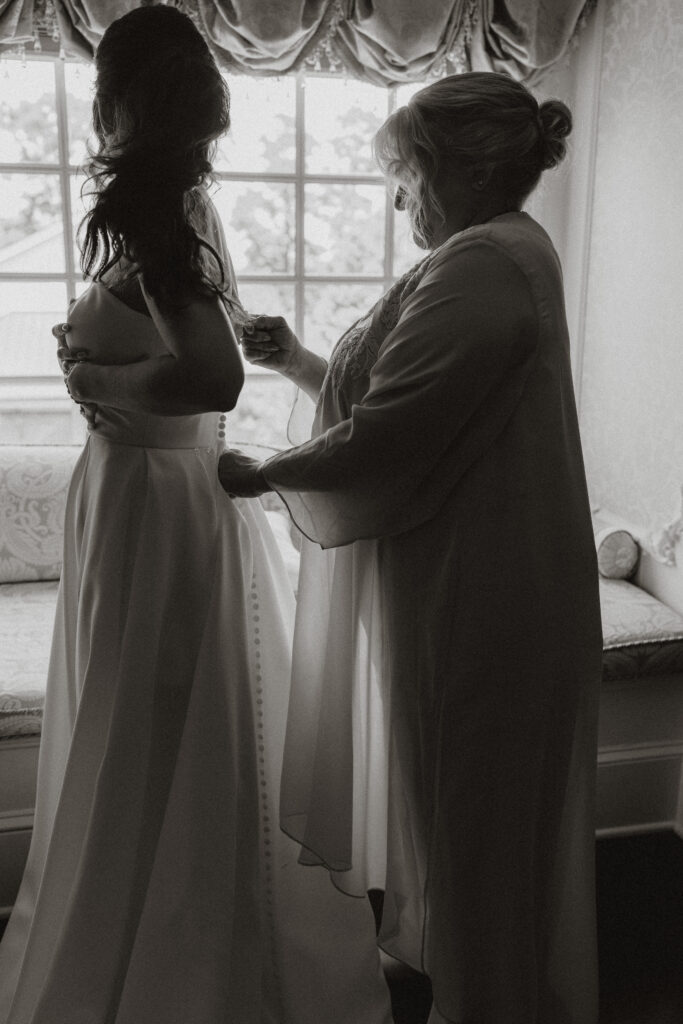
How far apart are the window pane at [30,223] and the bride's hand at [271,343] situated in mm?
1335

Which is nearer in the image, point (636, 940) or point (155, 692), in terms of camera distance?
point (155, 692)

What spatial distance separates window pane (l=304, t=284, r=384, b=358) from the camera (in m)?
2.87

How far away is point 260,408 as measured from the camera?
2.88 meters

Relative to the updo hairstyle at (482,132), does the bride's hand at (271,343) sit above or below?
below

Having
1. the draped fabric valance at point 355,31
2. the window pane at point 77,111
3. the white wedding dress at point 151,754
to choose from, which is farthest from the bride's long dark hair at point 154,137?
the window pane at point 77,111

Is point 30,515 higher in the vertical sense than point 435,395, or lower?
lower

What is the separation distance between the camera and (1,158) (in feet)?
8.51

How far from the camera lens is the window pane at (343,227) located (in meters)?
2.81

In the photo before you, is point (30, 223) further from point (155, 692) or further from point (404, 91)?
point (155, 692)

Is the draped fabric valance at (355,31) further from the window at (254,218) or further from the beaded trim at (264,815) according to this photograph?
the beaded trim at (264,815)

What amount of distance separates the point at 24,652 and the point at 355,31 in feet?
5.94

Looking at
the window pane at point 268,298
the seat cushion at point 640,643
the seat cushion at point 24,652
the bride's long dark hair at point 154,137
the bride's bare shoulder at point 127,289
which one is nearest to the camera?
the bride's long dark hair at point 154,137

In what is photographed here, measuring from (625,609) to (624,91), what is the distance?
1.39m

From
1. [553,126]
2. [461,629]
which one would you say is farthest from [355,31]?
[461,629]
